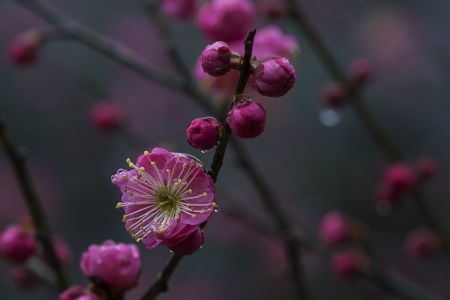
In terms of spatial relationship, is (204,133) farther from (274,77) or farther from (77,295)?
(77,295)

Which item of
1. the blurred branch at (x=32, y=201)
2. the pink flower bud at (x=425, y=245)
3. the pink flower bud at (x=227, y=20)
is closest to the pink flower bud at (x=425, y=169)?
the pink flower bud at (x=425, y=245)

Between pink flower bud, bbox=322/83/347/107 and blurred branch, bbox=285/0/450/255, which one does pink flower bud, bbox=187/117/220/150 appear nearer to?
blurred branch, bbox=285/0/450/255

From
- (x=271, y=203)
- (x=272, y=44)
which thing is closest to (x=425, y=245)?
(x=271, y=203)

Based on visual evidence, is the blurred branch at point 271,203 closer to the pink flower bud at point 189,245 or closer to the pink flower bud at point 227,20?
the pink flower bud at point 227,20

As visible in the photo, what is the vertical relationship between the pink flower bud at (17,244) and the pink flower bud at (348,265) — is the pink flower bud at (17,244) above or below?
below

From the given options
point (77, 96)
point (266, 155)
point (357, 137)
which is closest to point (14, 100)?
point (77, 96)

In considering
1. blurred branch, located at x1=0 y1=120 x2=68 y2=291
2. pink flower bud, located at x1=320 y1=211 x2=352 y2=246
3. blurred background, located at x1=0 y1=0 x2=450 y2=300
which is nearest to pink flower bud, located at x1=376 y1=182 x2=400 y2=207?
pink flower bud, located at x1=320 y1=211 x2=352 y2=246
